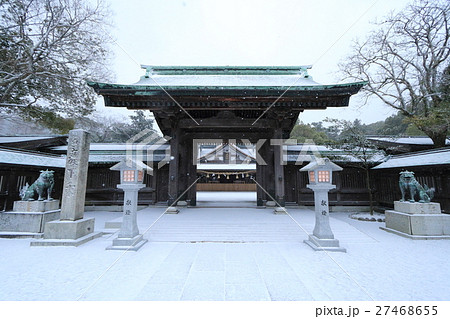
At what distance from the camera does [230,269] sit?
147 inches

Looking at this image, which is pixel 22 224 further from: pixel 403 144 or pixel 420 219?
pixel 403 144

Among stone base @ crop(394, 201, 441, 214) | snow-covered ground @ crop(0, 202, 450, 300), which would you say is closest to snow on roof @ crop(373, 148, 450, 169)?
stone base @ crop(394, 201, 441, 214)

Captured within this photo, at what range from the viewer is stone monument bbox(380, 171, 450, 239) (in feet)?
18.6

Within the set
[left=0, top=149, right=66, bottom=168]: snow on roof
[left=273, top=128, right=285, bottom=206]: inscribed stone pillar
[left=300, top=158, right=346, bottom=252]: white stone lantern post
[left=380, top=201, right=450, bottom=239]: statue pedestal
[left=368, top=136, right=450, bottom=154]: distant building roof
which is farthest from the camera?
[left=368, top=136, right=450, bottom=154]: distant building roof

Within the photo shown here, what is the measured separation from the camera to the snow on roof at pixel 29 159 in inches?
310

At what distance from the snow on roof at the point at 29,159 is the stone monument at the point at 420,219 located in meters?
14.2

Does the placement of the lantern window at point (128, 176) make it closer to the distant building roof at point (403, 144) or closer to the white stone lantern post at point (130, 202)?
the white stone lantern post at point (130, 202)

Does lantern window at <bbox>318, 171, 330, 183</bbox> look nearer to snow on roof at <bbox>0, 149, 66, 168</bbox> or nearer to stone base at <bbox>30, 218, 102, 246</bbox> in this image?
stone base at <bbox>30, 218, 102, 246</bbox>

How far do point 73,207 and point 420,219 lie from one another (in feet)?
33.0

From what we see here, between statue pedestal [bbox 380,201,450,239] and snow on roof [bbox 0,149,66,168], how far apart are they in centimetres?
1418

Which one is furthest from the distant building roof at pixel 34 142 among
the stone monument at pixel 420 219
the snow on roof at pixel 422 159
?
the snow on roof at pixel 422 159

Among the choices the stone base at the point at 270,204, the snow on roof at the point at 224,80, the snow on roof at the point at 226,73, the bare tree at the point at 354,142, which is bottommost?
the stone base at the point at 270,204
